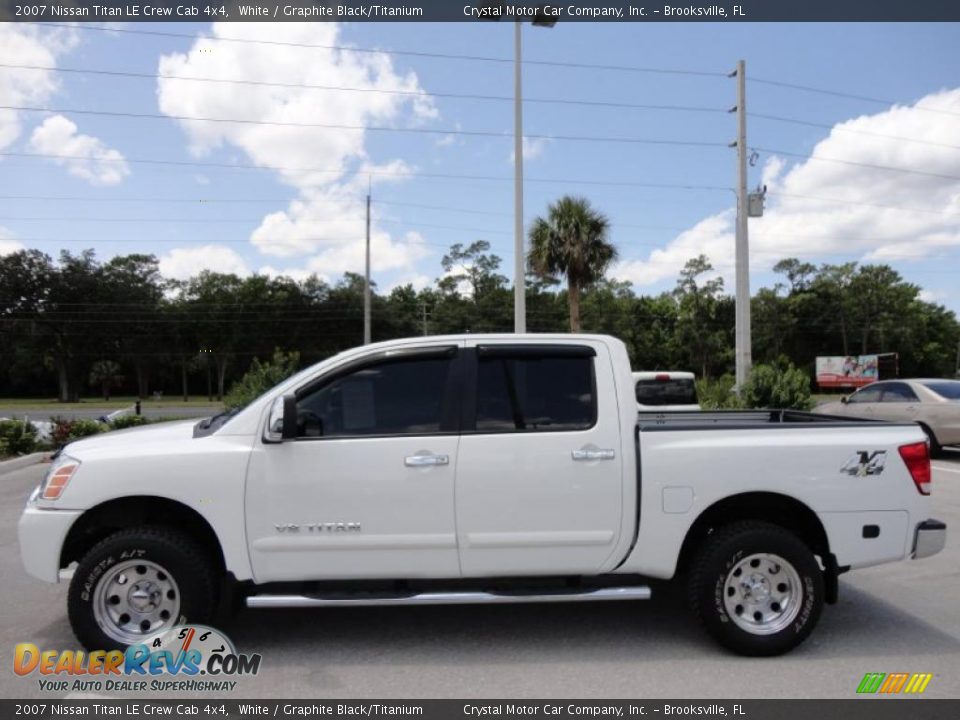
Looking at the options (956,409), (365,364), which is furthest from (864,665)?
→ (956,409)

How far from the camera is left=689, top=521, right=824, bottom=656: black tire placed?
13.9 feet

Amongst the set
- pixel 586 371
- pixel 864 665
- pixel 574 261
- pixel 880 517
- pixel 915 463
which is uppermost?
pixel 574 261

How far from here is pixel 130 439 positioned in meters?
4.51

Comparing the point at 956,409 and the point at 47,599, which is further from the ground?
the point at 956,409

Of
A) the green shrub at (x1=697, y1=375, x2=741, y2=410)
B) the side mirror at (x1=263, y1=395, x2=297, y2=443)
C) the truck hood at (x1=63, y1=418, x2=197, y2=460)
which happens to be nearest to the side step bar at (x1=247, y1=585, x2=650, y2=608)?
the side mirror at (x1=263, y1=395, x2=297, y2=443)

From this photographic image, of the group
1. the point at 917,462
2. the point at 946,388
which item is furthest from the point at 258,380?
the point at 946,388

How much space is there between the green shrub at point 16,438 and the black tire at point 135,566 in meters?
11.5

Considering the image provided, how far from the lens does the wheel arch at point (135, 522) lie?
14.3 feet

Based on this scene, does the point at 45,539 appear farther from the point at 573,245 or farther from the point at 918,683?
the point at 573,245

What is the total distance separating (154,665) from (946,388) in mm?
13740

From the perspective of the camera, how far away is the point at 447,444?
4289mm

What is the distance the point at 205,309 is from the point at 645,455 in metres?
66.5

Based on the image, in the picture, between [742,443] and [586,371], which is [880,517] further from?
[586,371]

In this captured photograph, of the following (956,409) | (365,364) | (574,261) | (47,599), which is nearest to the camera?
(365,364)
